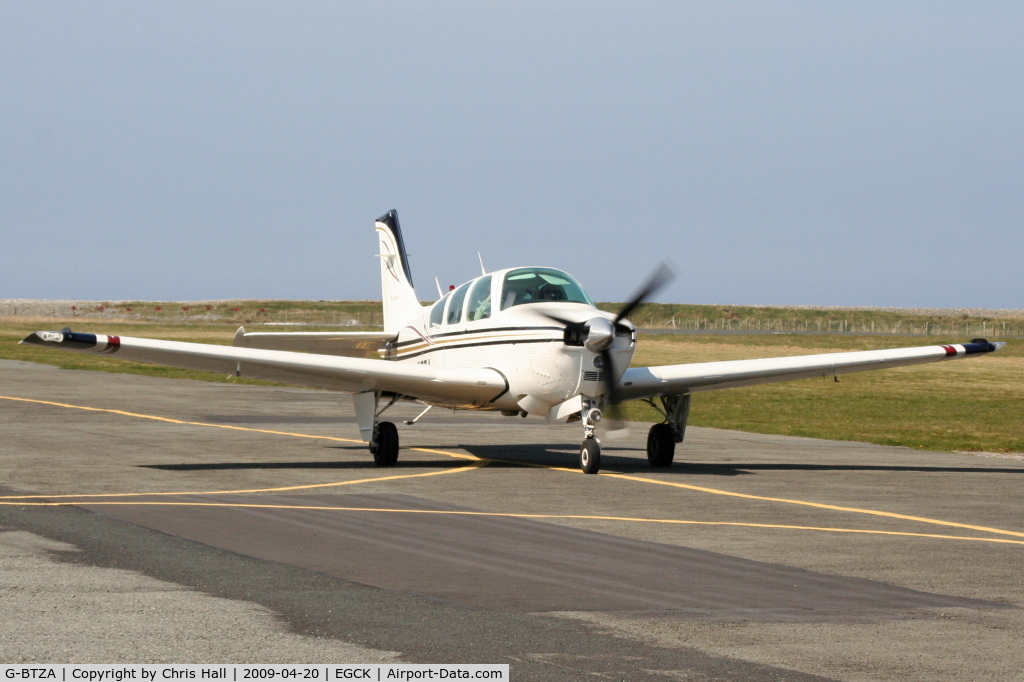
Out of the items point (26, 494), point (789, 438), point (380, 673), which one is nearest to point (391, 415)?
point (789, 438)

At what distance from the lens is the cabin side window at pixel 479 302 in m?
18.0

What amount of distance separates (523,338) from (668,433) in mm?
3020

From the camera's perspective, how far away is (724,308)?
559ft

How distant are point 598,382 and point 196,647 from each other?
33.9 ft

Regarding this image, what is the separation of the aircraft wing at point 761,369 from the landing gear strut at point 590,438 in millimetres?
987

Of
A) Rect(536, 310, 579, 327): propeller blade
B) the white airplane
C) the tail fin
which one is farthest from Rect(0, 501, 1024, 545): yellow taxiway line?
the tail fin

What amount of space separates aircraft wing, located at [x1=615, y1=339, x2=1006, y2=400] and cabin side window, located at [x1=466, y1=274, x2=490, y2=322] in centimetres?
228

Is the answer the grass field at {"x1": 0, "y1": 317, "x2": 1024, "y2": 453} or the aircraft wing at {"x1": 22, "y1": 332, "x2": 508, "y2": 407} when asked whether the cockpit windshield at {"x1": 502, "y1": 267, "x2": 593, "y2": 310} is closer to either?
the aircraft wing at {"x1": 22, "y1": 332, "x2": 508, "y2": 407}

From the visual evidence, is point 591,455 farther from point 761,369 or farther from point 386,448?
point 761,369

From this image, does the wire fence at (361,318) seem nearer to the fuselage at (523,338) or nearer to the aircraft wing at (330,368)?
the fuselage at (523,338)

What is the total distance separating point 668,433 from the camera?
60.5ft

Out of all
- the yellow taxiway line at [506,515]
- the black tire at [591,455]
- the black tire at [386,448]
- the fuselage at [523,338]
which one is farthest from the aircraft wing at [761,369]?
the yellow taxiway line at [506,515]

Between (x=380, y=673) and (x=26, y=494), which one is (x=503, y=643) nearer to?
(x=380, y=673)

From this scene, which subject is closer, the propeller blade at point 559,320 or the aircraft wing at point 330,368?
the propeller blade at point 559,320
